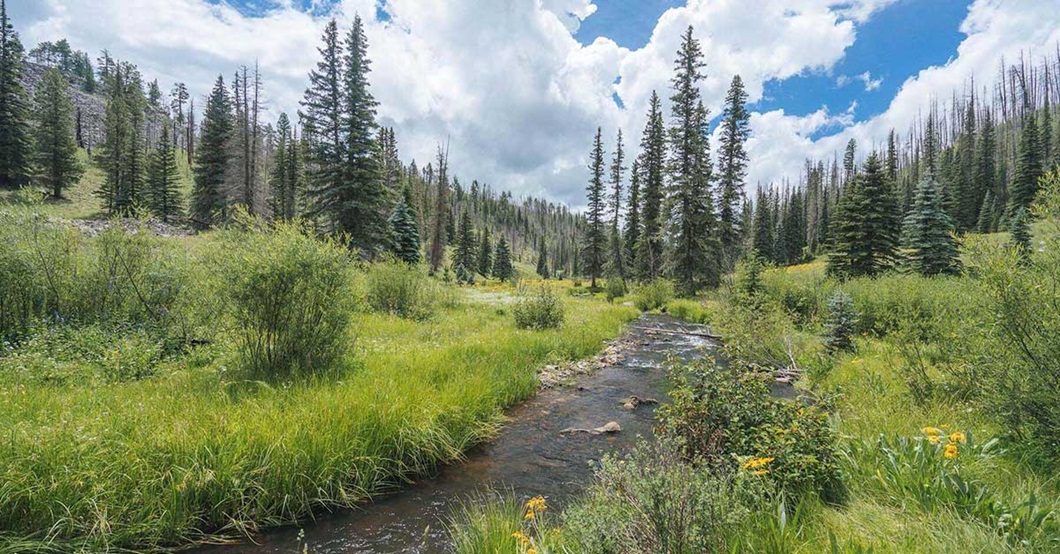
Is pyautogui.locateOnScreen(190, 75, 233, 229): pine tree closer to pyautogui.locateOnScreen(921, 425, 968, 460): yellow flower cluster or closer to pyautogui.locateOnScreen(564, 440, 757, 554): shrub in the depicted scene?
pyautogui.locateOnScreen(564, 440, 757, 554): shrub

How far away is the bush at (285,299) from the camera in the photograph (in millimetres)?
6156

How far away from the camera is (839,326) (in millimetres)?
9922

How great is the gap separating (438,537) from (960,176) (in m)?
86.7

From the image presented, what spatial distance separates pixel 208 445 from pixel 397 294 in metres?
11.2

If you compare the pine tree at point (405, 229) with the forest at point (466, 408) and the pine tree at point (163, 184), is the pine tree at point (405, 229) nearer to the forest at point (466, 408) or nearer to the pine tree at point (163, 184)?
the forest at point (466, 408)

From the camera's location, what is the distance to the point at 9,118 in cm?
3322

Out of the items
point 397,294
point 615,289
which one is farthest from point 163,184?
point 615,289

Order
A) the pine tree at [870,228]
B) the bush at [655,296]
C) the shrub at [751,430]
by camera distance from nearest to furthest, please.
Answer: the shrub at [751,430], the bush at [655,296], the pine tree at [870,228]

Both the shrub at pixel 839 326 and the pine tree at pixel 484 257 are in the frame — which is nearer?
the shrub at pixel 839 326

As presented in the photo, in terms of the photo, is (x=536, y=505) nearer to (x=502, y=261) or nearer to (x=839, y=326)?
(x=839, y=326)

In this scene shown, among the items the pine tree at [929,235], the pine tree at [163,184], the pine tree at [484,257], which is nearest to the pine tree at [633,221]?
the pine tree at [929,235]

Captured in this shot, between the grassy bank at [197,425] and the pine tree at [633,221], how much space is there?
3489 cm

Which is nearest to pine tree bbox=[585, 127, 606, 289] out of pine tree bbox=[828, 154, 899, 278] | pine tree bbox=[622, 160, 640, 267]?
pine tree bbox=[622, 160, 640, 267]

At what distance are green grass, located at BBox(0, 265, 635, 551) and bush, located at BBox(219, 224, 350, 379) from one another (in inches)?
21.0
